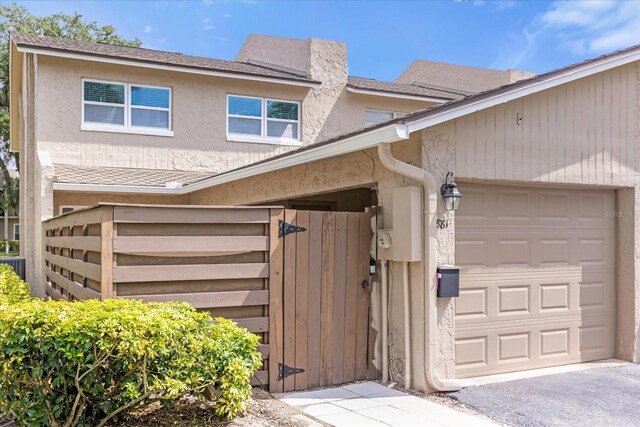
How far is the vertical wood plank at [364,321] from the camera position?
662cm

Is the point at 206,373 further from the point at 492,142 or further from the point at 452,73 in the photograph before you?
the point at 452,73

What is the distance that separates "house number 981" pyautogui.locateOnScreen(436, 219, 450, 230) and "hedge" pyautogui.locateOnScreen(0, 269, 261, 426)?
2.66 meters

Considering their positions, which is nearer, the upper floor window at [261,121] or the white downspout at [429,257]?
the white downspout at [429,257]

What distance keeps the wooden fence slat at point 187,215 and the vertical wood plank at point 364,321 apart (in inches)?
50.4

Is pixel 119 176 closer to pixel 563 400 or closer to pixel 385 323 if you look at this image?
pixel 385 323

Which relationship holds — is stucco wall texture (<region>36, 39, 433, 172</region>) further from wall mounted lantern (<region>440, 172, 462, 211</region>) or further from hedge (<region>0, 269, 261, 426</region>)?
hedge (<region>0, 269, 261, 426</region>)

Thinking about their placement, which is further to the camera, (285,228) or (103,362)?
(285,228)

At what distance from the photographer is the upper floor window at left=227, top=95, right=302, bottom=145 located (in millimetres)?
15969

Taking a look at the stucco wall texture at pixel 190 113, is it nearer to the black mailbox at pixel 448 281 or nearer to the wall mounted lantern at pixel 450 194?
the wall mounted lantern at pixel 450 194

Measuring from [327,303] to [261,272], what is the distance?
909mm

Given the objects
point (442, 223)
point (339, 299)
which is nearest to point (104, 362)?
point (339, 299)

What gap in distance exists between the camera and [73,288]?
692 cm

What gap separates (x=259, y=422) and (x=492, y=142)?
13.5 ft

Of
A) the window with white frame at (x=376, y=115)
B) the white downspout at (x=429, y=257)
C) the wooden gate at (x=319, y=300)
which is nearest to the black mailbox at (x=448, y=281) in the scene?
the white downspout at (x=429, y=257)
